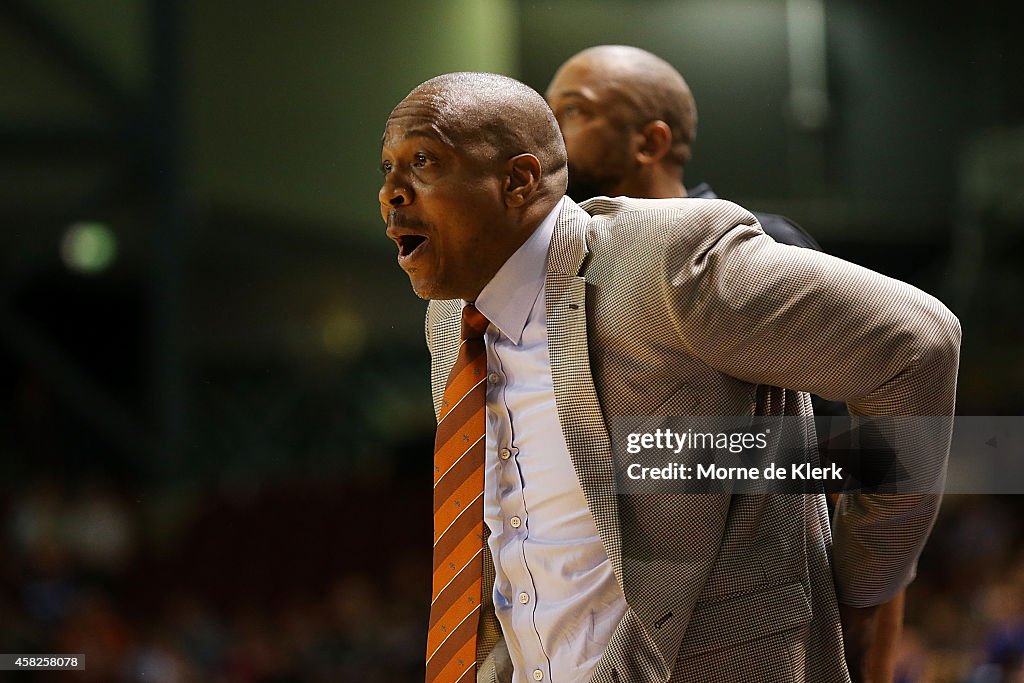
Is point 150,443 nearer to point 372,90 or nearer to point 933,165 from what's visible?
point 372,90

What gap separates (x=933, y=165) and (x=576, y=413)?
35.8 inches

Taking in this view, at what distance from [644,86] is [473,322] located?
21.1 inches

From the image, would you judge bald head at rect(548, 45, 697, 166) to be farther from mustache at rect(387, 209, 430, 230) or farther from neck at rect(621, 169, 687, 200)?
mustache at rect(387, 209, 430, 230)

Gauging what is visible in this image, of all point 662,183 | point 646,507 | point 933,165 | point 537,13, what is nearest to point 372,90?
point 537,13

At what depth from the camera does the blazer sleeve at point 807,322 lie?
1.08 m

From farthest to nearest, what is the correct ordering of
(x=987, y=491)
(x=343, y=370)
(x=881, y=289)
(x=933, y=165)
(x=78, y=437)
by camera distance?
(x=78, y=437) < (x=343, y=370) < (x=933, y=165) < (x=987, y=491) < (x=881, y=289)

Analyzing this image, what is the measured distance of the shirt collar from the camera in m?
1.22

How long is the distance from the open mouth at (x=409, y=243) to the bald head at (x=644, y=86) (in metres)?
0.49

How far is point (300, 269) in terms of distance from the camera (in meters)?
2.28

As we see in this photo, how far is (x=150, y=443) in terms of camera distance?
2.34 metres

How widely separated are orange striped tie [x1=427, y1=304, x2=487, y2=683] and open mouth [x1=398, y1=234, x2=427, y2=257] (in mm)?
86

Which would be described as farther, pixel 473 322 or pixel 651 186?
pixel 651 186

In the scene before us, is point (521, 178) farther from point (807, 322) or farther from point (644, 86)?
point (644, 86)

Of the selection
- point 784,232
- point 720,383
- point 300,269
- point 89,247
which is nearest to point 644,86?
point 784,232
